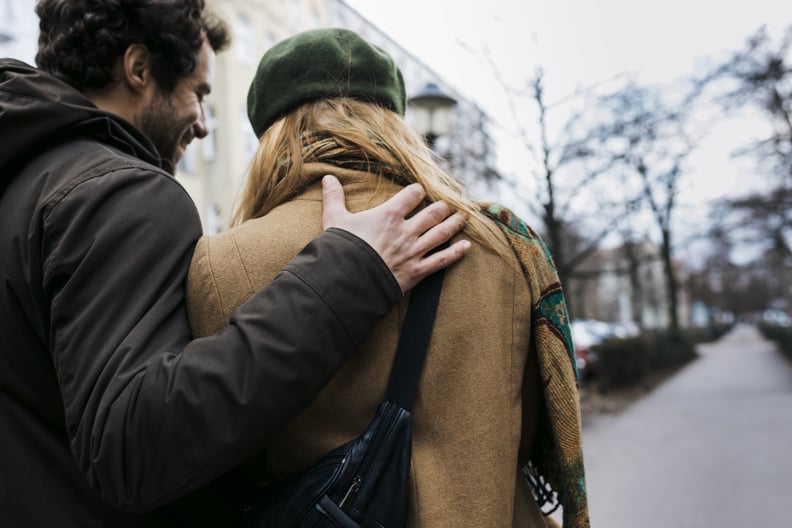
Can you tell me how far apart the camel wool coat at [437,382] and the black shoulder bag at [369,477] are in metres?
0.03

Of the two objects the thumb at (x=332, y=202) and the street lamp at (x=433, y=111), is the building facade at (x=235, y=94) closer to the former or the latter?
the street lamp at (x=433, y=111)

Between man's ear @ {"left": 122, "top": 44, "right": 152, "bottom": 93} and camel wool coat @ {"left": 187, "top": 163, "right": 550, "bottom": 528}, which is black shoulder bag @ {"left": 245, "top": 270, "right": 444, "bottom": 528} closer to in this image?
camel wool coat @ {"left": 187, "top": 163, "right": 550, "bottom": 528}

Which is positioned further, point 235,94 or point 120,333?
point 235,94

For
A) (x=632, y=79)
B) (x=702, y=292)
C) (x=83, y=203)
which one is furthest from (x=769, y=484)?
(x=702, y=292)

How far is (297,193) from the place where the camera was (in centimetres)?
137

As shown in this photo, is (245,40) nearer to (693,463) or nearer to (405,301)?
(693,463)

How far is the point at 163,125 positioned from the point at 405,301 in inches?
34.8

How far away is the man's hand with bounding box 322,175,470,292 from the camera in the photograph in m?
1.23

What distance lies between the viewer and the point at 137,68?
1616 mm

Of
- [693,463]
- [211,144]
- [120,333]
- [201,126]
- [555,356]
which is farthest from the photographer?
[211,144]

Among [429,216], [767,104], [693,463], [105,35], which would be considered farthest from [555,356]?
[767,104]

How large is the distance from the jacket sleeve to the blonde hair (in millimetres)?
223

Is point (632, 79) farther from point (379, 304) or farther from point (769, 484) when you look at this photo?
point (379, 304)

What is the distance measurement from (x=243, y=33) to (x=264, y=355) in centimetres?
2003
